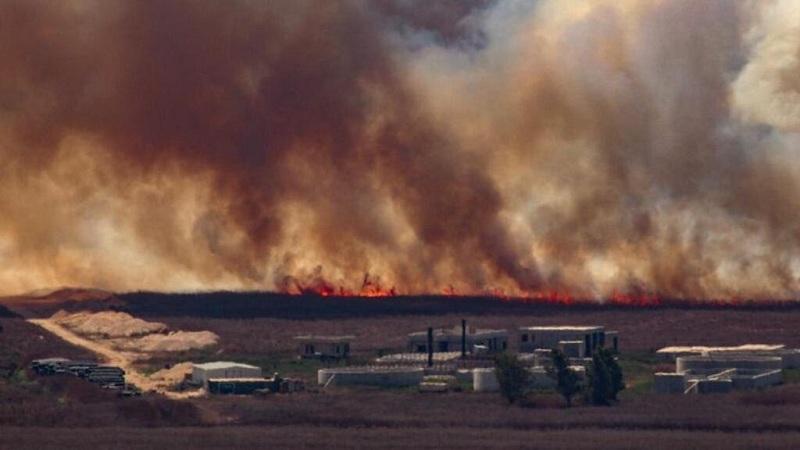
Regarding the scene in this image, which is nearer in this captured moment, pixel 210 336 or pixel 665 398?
pixel 665 398

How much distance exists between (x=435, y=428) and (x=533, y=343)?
52696mm

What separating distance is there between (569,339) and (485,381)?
96.0 ft

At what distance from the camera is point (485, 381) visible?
159000 millimetres

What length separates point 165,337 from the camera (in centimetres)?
19900

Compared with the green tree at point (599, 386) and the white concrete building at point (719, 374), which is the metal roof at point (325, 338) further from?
the green tree at point (599, 386)

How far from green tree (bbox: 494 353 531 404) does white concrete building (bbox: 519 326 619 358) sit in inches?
1188

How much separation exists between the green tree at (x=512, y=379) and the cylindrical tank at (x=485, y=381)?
17.4 feet

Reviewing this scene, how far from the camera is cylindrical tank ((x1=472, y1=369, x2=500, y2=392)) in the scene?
158500 millimetres

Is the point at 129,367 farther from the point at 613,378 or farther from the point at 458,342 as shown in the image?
the point at 613,378

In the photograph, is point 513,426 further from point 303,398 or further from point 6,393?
point 6,393

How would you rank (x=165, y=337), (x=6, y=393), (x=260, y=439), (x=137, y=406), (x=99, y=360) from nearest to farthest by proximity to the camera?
1. (x=260, y=439)
2. (x=137, y=406)
3. (x=6, y=393)
4. (x=99, y=360)
5. (x=165, y=337)

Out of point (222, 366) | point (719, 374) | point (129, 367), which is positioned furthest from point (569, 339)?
point (129, 367)

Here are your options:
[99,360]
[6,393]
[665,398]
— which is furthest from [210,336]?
[665,398]

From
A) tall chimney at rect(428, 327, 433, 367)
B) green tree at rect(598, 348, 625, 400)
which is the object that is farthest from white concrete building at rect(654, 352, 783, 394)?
tall chimney at rect(428, 327, 433, 367)
